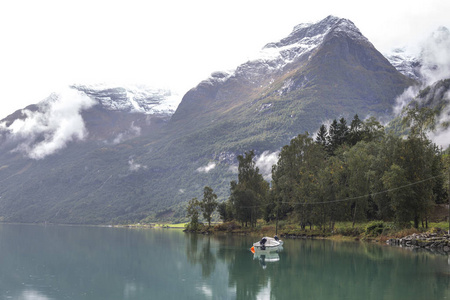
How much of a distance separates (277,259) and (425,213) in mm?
28272

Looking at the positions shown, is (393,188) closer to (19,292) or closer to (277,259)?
(277,259)

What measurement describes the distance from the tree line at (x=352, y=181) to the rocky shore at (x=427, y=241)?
493cm

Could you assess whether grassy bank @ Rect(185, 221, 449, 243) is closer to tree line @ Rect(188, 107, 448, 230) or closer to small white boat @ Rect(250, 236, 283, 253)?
tree line @ Rect(188, 107, 448, 230)

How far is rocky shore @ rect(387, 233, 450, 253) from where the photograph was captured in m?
56.2

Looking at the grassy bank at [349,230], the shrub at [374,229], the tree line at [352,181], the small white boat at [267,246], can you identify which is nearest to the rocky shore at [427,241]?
the grassy bank at [349,230]

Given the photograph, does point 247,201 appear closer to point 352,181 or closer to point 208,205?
point 208,205

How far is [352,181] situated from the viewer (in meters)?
83.6

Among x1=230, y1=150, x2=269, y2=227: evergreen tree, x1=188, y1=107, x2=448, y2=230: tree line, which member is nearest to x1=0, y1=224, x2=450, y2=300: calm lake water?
x1=188, y1=107, x2=448, y2=230: tree line

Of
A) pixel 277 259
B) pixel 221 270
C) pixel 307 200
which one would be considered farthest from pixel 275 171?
pixel 221 270

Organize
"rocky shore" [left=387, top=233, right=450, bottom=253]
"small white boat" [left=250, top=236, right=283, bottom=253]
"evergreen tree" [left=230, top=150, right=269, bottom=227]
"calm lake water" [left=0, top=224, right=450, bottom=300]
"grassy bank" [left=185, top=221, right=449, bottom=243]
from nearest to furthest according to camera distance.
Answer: "calm lake water" [left=0, top=224, right=450, bottom=300] → "rocky shore" [left=387, top=233, right=450, bottom=253] → "small white boat" [left=250, top=236, right=283, bottom=253] → "grassy bank" [left=185, top=221, right=449, bottom=243] → "evergreen tree" [left=230, top=150, right=269, bottom=227]

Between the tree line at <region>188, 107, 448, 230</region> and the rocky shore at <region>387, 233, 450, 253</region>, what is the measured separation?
4.93 metres

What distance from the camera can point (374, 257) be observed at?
4856 cm

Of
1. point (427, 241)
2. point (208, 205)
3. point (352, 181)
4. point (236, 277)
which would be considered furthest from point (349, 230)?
point (208, 205)

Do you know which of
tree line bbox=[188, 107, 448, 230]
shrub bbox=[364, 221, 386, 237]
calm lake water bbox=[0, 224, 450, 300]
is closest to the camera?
calm lake water bbox=[0, 224, 450, 300]
